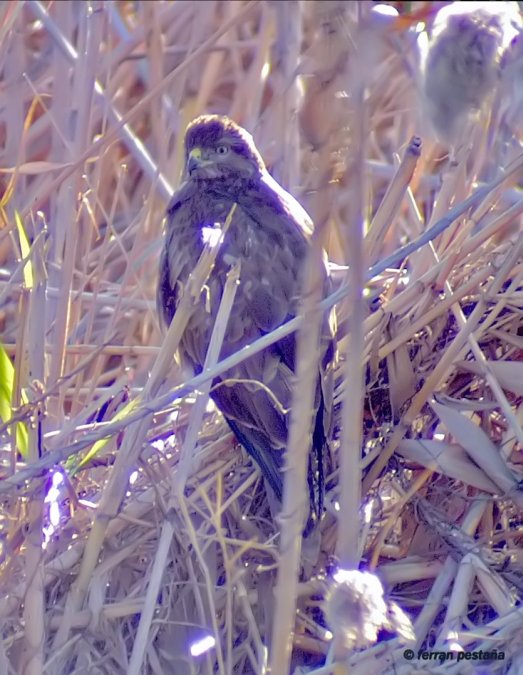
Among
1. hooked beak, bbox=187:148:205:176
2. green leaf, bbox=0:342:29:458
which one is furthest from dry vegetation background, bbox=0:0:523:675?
hooked beak, bbox=187:148:205:176

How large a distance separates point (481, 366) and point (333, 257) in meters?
1.23

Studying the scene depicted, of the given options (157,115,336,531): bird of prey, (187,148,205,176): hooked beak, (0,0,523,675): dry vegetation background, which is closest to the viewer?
(0,0,523,675): dry vegetation background

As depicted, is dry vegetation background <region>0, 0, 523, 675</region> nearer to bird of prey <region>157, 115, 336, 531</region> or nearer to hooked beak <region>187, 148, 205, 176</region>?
bird of prey <region>157, 115, 336, 531</region>

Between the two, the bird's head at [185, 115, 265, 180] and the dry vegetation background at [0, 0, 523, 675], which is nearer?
the dry vegetation background at [0, 0, 523, 675]

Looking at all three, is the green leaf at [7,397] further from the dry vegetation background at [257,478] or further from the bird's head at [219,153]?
the bird's head at [219,153]

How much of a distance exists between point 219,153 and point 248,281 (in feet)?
1.51

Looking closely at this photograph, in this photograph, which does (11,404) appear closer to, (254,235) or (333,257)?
(254,235)

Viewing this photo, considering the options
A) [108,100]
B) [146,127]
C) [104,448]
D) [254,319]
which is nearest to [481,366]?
[254,319]

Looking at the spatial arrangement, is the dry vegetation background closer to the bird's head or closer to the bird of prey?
the bird of prey

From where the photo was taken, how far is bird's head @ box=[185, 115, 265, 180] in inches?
105

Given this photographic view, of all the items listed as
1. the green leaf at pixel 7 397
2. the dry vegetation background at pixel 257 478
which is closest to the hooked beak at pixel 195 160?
the dry vegetation background at pixel 257 478

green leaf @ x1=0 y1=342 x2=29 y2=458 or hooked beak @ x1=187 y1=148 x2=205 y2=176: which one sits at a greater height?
hooked beak @ x1=187 y1=148 x2=205 y2=176

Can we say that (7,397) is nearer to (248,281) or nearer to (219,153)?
(248,281)

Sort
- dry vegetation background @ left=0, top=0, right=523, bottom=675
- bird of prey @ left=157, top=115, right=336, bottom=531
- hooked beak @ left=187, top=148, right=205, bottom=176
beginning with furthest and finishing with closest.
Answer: hooked beak @ left=187, top=148, right=205, bottom=176 → bird of prey @ left=157, top=115, right=336, bottom=531 → dry vegetation background @ left=0, top=0, right=523, bottom=675
